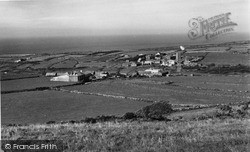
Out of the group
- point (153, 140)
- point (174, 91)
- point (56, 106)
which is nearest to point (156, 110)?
point (56, 106)

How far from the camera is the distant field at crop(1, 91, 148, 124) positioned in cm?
2498

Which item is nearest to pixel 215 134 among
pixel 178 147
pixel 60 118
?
pixel 178 147

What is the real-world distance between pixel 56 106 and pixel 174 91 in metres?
14.7

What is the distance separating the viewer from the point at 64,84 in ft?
150

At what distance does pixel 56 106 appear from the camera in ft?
97.6

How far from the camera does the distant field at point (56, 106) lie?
82.0ft

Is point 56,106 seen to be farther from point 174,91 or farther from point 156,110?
point 174,91

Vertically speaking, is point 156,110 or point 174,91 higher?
point 156,110

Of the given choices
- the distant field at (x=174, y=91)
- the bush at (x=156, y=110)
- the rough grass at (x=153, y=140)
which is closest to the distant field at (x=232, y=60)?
the distant field at (x=174, y=91)

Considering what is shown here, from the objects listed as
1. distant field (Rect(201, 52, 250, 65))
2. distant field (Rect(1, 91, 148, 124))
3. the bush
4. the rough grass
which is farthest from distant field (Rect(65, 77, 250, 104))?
distant field (Rect(201, 52, 250, 65))

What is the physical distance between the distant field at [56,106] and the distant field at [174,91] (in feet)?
13.0

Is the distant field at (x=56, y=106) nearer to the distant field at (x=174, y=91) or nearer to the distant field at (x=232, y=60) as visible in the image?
the distant field at (x=174, y=91)

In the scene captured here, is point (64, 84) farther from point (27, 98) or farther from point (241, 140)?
point (241, 140)

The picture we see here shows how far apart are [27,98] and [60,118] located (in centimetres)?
1213
